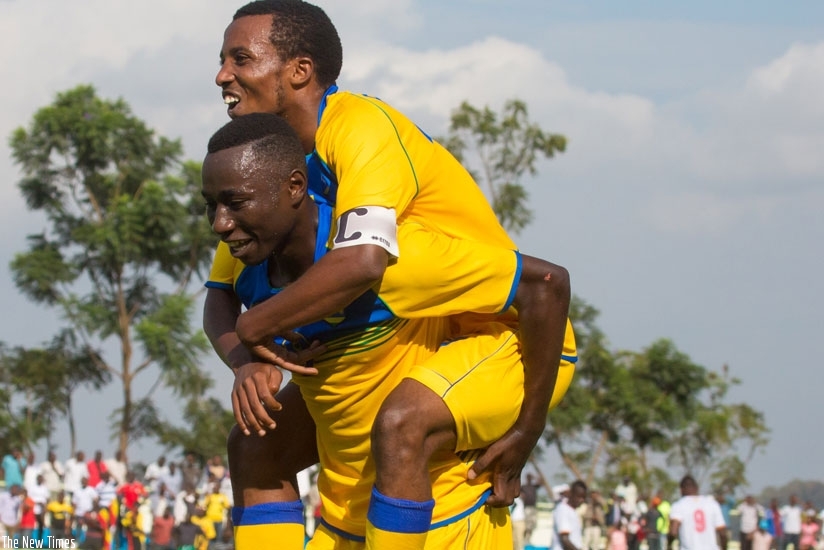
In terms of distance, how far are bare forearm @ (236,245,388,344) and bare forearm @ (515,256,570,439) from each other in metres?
0.60

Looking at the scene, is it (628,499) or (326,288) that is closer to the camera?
(326,288)

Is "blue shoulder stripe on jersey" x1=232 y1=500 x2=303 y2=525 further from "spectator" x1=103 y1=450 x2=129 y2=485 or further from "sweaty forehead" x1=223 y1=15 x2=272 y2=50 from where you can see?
"spectator" x1=103 y1=450 x2=129 y2=485

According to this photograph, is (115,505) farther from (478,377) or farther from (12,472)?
(478,377)

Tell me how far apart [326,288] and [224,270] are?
0.93 meters

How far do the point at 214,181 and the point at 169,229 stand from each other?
26.1 meters

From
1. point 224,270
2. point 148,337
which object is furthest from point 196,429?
point 224,270

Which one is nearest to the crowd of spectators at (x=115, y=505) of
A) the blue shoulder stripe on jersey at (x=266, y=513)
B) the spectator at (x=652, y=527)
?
the spectator at (x=652, y=527)

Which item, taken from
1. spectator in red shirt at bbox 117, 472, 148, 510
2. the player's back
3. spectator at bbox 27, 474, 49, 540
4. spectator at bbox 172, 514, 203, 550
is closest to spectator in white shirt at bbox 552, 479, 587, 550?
spectator at bbox 172, 514, 203, 550

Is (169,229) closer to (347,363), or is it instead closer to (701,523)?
(701,523)

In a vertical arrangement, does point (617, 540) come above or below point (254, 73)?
below

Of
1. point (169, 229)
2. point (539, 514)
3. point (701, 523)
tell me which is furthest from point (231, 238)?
point (169, 229)

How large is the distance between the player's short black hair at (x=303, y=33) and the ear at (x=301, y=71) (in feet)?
0.05

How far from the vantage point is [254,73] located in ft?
12.6

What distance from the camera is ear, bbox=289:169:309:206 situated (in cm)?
367
